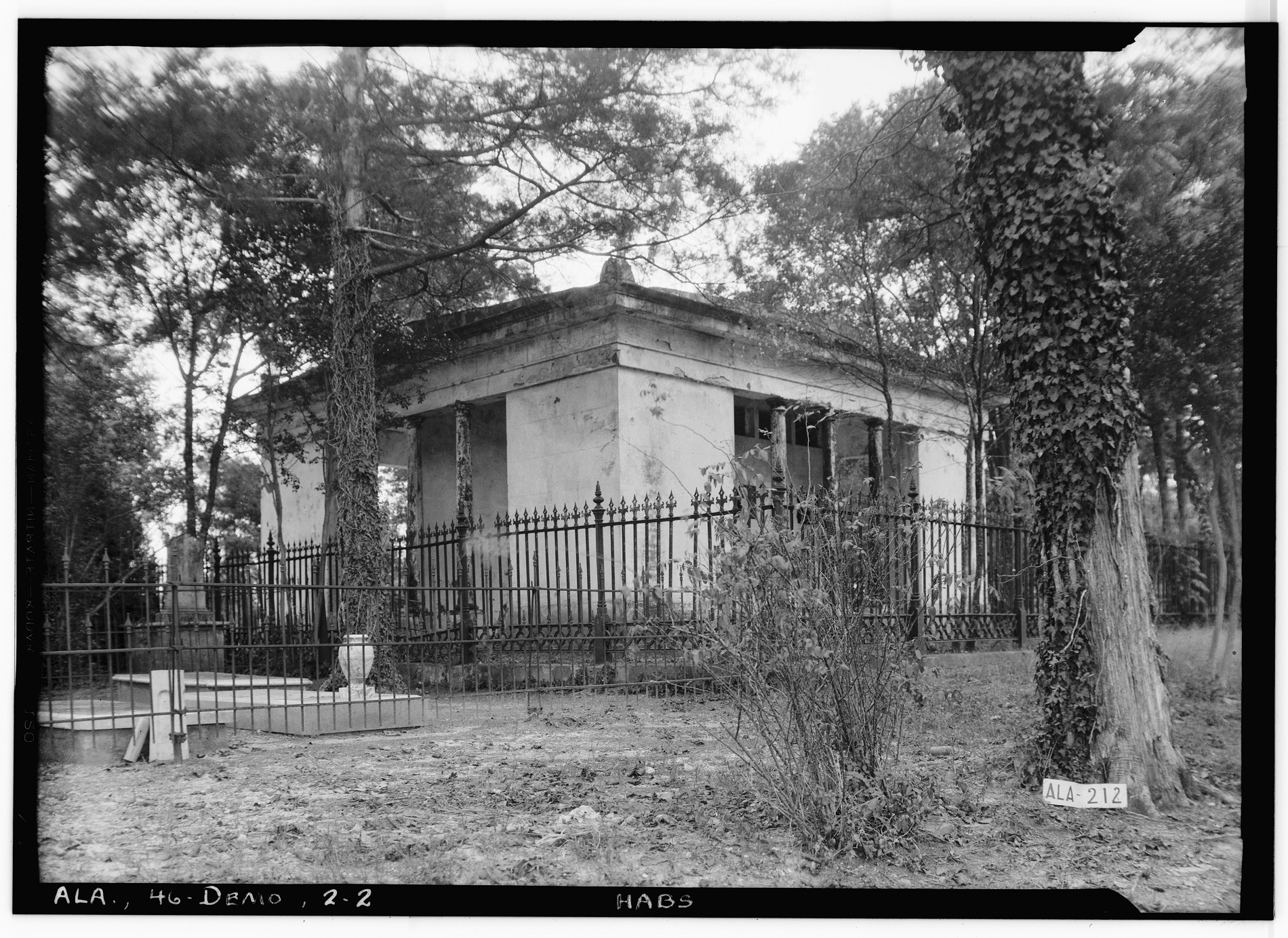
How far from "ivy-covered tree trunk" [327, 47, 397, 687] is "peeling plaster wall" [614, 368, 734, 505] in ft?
7.96

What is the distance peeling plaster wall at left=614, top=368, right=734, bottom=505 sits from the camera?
9.48m

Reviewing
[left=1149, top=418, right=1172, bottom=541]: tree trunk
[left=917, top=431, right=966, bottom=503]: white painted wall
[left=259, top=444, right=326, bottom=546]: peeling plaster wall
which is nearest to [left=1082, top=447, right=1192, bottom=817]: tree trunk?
[left=1149, top=418, right=1172, bottom=541]: tree trunk

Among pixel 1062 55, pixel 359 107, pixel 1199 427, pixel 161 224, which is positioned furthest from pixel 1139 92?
pixel 161 224

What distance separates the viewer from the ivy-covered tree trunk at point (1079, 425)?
14.3 feet

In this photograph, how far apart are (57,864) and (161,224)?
3.45 m

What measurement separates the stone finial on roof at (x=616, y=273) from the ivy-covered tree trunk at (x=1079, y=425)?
13.1 ft

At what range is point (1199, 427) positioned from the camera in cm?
489

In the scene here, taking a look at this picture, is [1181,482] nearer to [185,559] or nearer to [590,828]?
[590,828]

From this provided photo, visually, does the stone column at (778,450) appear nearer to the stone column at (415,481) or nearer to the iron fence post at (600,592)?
the iron fence post at (600,592)

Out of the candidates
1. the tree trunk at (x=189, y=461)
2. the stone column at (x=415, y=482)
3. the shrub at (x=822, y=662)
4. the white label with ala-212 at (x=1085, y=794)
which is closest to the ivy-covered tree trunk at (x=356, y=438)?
the tree trunk at (x=189, y=461)

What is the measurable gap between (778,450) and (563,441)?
7.69 feet

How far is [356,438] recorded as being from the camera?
8.66m

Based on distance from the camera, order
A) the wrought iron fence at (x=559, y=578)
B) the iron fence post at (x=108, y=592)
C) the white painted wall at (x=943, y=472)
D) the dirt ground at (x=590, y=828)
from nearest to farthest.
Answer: the dirt ground at (x=590, y=828) → the iron fence post at (x=108, y=592) → the wrought iron fence at (x=559, y=578) → the white painted wall at (x=943, y=472)

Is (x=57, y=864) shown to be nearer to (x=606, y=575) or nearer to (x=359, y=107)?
(x=359, y=107)
